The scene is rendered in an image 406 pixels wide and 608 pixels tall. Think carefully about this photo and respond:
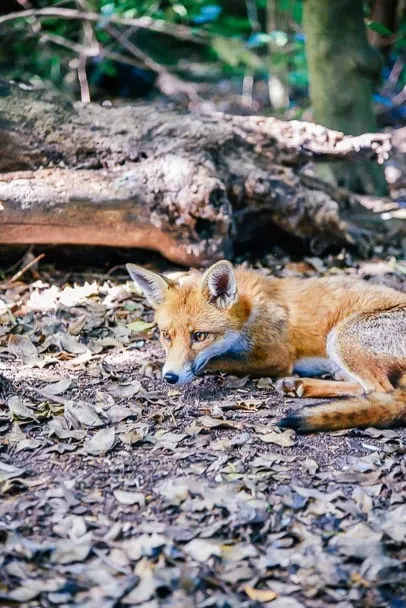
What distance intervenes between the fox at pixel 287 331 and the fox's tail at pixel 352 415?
0.02 meters

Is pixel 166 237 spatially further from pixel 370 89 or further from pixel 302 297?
pixel 370 89

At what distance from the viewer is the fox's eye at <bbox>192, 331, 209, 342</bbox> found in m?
4.88

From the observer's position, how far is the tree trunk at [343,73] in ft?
28.6

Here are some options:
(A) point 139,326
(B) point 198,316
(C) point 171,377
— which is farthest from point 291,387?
(A) point 139,326

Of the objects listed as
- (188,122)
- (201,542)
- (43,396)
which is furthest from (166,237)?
(201,542)

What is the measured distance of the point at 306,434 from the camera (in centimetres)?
430

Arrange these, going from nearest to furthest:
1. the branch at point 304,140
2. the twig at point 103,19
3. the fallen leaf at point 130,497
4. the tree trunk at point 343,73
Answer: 1. the fallen leaf at point 130,497
2. the branch at point 304,140
3. the twig at point 103,19
4. the tree trunk at point 343,73

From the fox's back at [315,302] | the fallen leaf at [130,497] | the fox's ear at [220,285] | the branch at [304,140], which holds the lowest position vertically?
the fallen leaf at [130,497]

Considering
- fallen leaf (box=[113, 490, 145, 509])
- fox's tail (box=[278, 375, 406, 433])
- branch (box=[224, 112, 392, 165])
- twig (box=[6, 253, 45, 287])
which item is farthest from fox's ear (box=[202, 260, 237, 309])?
branch (box=[224, 112, 392, 165])

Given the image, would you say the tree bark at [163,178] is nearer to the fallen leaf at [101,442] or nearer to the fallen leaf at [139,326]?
the fallen leaf at [139,326]

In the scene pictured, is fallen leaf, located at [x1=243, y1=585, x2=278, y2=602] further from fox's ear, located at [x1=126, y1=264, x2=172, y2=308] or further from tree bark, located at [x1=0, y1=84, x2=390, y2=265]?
tree bark, located at [x1=0, y1=84, x2=390, y2=265]

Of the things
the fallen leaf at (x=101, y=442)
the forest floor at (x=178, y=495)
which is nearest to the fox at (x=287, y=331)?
the forest floor at (x=178, y=495)

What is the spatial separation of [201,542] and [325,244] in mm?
4620

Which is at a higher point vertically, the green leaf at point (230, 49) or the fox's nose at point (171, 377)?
the green leaf at point (230, 49)
